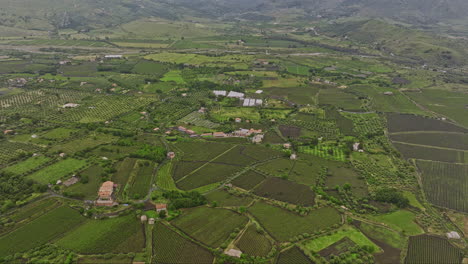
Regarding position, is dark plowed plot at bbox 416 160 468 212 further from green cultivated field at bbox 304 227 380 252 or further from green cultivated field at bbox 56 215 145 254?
green cultivated field at bbox 56 215 145 254

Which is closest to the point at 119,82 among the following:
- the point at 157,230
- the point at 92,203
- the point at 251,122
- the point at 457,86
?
the point at 251,122

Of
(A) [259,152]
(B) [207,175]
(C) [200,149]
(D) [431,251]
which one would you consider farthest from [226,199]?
(D) [431,251]

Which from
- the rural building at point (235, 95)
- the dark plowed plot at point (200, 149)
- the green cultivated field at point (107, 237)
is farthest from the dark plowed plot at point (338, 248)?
the rural building at point (235, 95)

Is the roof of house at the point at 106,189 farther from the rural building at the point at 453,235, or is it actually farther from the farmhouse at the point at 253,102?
the rural building at the point at 453,235

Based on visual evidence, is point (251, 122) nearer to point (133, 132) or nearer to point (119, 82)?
point (133, 132)

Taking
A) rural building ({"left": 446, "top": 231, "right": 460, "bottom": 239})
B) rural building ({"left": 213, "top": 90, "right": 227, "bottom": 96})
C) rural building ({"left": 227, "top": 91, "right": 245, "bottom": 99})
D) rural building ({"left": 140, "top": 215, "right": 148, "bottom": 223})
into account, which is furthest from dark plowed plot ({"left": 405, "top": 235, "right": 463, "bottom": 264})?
rural building ({"left": 213, "top": 90, "right": 227, "bottom": 96})
